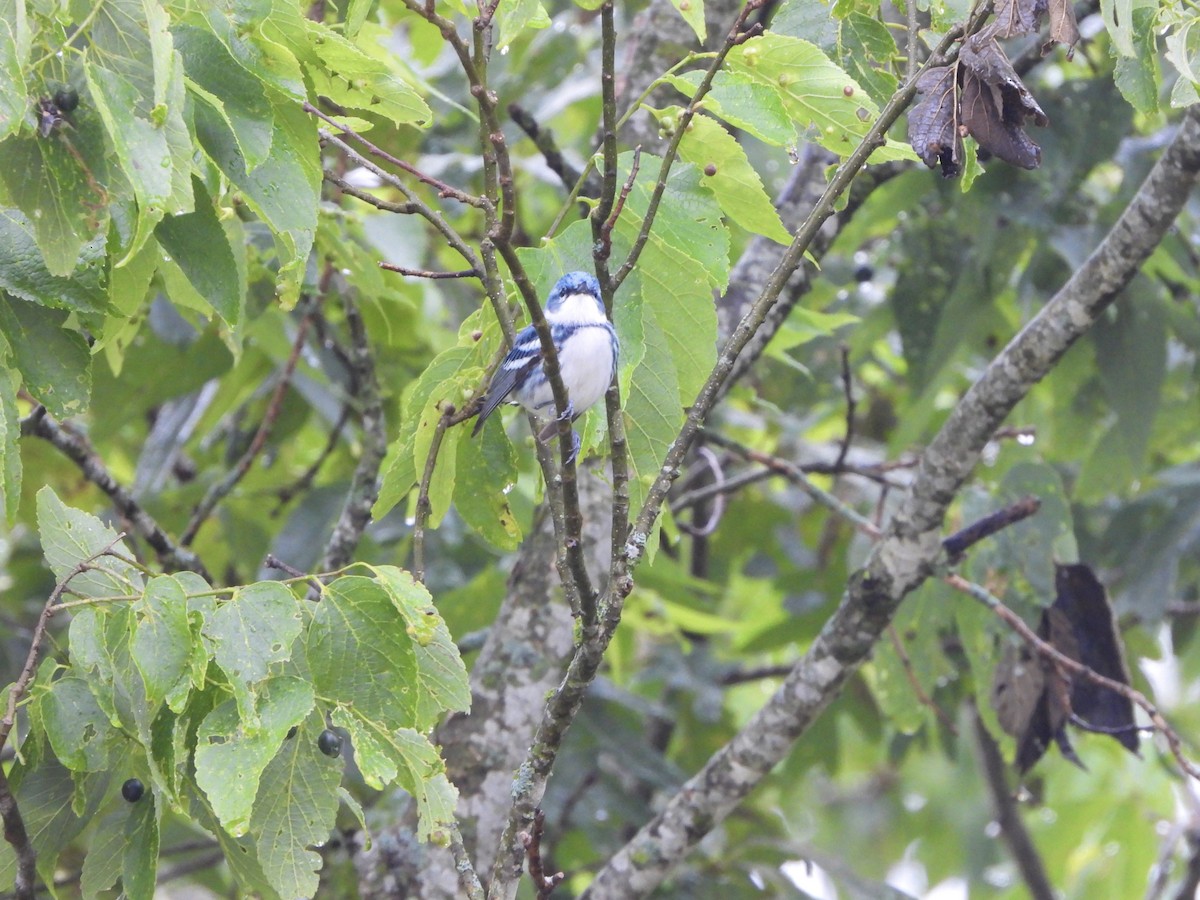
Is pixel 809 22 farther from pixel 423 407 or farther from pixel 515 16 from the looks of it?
pixel 423 407

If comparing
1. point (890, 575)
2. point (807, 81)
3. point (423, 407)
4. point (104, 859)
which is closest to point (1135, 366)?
point (890, 575)

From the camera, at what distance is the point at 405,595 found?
6.76 feet

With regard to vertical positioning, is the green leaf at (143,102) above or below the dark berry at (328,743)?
above

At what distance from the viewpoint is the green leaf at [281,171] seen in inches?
80.1

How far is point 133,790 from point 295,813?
1.02 ft

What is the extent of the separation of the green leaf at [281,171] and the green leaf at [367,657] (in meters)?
0.58

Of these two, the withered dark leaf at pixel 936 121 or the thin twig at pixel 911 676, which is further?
the thin twig at pixel 911 676

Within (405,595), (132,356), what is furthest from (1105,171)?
(405,595)

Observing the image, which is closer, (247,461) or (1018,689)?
(1018,689)

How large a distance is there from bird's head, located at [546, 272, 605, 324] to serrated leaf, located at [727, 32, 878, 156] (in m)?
0.79

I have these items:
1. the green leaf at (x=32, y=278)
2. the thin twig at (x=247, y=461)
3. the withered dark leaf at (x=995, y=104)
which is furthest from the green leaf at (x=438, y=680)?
the thin twig at (x=247, y=461)

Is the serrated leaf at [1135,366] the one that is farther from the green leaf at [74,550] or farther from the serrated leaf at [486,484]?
the green leaf at [74,550]

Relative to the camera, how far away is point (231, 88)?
198cm

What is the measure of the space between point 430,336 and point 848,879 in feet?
8.04
